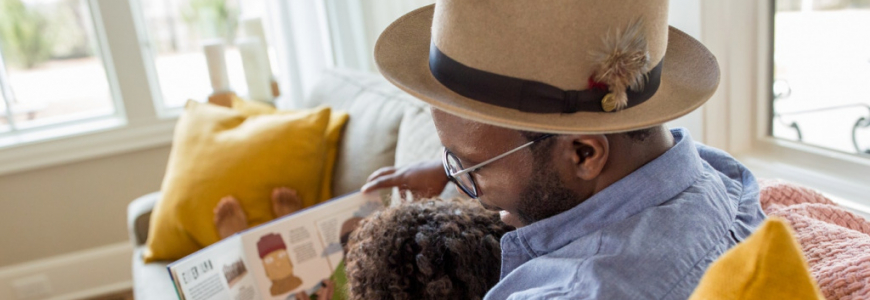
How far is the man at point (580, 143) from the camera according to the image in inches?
27.1

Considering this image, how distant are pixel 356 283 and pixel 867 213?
0.91 metres

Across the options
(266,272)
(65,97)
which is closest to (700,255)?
(266,272)

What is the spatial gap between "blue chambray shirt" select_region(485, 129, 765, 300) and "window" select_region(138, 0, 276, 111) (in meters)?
2.45

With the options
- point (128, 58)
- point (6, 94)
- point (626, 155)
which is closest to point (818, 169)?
point (626, 155)

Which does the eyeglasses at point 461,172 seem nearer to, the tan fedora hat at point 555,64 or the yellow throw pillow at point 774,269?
the tan fedora hat at point 555,64

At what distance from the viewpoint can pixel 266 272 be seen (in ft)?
4.34

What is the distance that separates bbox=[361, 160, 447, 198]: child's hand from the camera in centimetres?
131

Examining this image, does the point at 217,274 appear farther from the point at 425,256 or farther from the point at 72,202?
the point at 72,202

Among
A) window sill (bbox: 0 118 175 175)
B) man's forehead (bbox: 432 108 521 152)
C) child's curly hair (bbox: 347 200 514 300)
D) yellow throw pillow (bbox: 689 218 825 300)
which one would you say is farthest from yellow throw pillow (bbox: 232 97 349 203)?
yellow throw pillow (bbox: 689 218 825 300)

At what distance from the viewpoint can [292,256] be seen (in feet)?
4.35

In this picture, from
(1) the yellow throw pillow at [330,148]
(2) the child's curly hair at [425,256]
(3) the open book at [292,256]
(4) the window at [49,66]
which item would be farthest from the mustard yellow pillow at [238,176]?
(4) the window at [49,66]

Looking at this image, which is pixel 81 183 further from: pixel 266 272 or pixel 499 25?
pixel 499 25

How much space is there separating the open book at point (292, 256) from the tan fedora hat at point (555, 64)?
2.04 feet

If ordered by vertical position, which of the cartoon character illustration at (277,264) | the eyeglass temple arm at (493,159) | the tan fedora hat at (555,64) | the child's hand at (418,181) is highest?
the tan fedora hat at (555,64)
